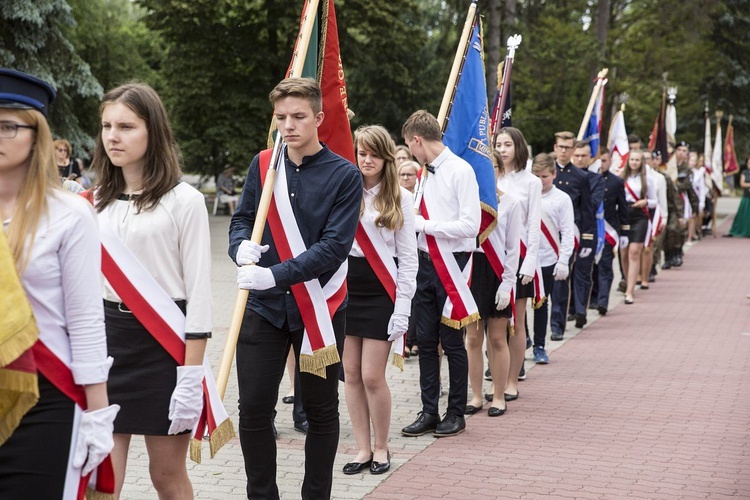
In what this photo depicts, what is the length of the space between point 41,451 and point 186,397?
856 mm

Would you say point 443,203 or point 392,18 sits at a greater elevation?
point 392,18

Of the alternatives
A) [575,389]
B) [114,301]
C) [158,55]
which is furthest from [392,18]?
[114,301]

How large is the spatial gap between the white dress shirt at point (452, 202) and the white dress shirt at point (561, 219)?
313cm

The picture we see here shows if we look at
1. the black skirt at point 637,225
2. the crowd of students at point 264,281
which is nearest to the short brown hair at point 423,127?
the crowd of students at point 264,281

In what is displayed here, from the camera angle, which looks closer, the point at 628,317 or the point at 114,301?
the point at 114,301

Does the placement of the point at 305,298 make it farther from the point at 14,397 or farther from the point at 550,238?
the point at 550,238

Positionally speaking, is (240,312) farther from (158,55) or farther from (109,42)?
(158,55)

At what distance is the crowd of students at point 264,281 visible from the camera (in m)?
3.03

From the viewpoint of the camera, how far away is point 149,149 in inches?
155

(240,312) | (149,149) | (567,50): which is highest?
(567,50)

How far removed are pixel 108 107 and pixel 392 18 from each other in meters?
30.3

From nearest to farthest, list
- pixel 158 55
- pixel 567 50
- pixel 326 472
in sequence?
pixel 326 472 → pixel 567 50 → pixel 158 55

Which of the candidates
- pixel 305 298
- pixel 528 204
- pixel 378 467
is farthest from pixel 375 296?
pixel 528 204

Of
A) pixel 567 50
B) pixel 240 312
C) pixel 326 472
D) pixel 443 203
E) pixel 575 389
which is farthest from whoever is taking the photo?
pixel 567 50
